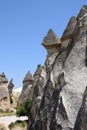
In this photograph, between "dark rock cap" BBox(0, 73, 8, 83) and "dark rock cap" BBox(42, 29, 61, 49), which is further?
"dark rock cap" BBox(0, 73, 8, 83)

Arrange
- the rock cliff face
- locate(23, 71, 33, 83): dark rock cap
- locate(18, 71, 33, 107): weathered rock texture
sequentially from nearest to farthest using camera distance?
the rock cliff face → locate(18, 71, 33, 107): weathered rock texture → locate(23, 71, 33, 83): dark rock cap

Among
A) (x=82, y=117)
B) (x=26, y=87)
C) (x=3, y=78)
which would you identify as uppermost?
(x=3, y=78)

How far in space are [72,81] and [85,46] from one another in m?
1.02

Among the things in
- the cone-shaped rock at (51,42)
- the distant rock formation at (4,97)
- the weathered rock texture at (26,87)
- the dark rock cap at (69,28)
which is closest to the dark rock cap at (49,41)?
the cone-shaped rock at (51,42)

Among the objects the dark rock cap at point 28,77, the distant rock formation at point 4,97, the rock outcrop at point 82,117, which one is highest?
the dark rock cap at point 28,77

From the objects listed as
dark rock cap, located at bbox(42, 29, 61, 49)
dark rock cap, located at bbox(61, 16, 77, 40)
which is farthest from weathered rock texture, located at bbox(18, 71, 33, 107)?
dark rock cap, located at bbox(61, 16, 77, 40)

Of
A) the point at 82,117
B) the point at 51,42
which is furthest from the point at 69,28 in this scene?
the point at 82,117

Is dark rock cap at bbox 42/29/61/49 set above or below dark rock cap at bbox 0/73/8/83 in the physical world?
below

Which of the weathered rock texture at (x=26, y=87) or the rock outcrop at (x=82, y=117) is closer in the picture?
the rock outcrop at (x=82, y=117)

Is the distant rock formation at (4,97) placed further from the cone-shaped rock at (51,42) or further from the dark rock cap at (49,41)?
the dark rock cap at (49,41)

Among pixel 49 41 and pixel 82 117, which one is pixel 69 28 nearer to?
pixel 49 41

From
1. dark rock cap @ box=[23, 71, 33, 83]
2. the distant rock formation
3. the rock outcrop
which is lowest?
the rock outcrop

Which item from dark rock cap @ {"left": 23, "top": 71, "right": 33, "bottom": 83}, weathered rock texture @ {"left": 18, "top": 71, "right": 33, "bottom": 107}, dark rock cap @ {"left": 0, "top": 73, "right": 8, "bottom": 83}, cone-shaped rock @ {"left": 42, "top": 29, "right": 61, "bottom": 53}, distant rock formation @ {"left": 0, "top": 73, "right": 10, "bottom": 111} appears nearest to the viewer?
cone-shaped rock @ {"left": 42, "top": 29, "right": 61, "bottom": 53}

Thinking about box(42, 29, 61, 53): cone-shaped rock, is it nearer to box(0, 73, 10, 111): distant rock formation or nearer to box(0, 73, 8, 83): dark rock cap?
box(0, 73, 10, 111): distant rock formation
